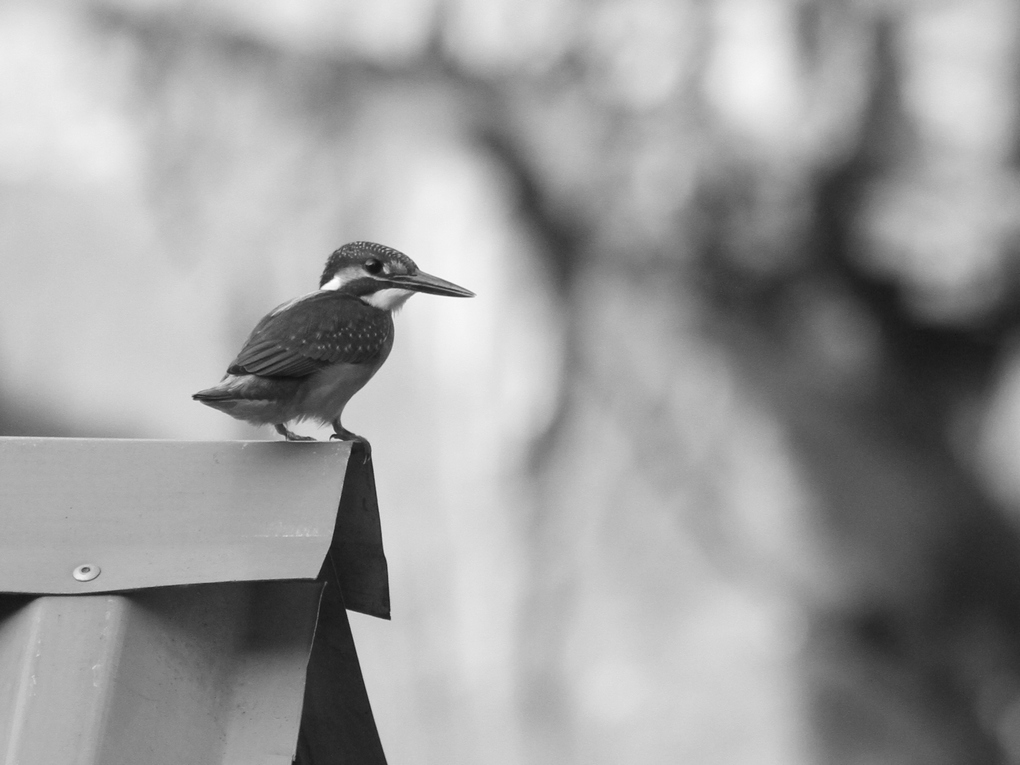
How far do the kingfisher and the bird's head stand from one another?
0.10 m

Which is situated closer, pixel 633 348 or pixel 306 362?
pixel 306 362

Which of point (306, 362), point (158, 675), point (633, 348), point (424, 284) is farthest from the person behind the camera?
point (633, 348)

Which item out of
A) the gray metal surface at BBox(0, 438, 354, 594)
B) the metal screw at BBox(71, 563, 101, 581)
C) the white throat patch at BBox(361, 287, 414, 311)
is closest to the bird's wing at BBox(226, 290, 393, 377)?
the white throat patch at BBox(361, 287, 414, 311)

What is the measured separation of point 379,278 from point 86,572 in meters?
1.27

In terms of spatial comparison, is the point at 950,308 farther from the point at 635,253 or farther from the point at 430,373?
the point at 430,373

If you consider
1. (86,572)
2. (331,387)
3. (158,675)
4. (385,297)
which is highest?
(385,297)

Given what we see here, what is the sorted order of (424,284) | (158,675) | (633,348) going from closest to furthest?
(158,675) < (424,284) < (633,348)

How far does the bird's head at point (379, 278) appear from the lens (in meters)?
2.72

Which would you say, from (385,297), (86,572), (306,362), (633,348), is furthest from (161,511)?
(633,348)

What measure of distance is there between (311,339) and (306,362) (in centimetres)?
5

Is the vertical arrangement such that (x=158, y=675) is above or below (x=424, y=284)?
below

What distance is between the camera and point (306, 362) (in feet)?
7.39

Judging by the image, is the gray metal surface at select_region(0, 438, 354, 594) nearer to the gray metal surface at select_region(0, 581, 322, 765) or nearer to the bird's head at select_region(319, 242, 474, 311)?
the gray metal surface at select_region(0, 581, 322, 765)

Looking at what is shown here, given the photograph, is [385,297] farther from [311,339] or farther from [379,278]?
[311,339]
